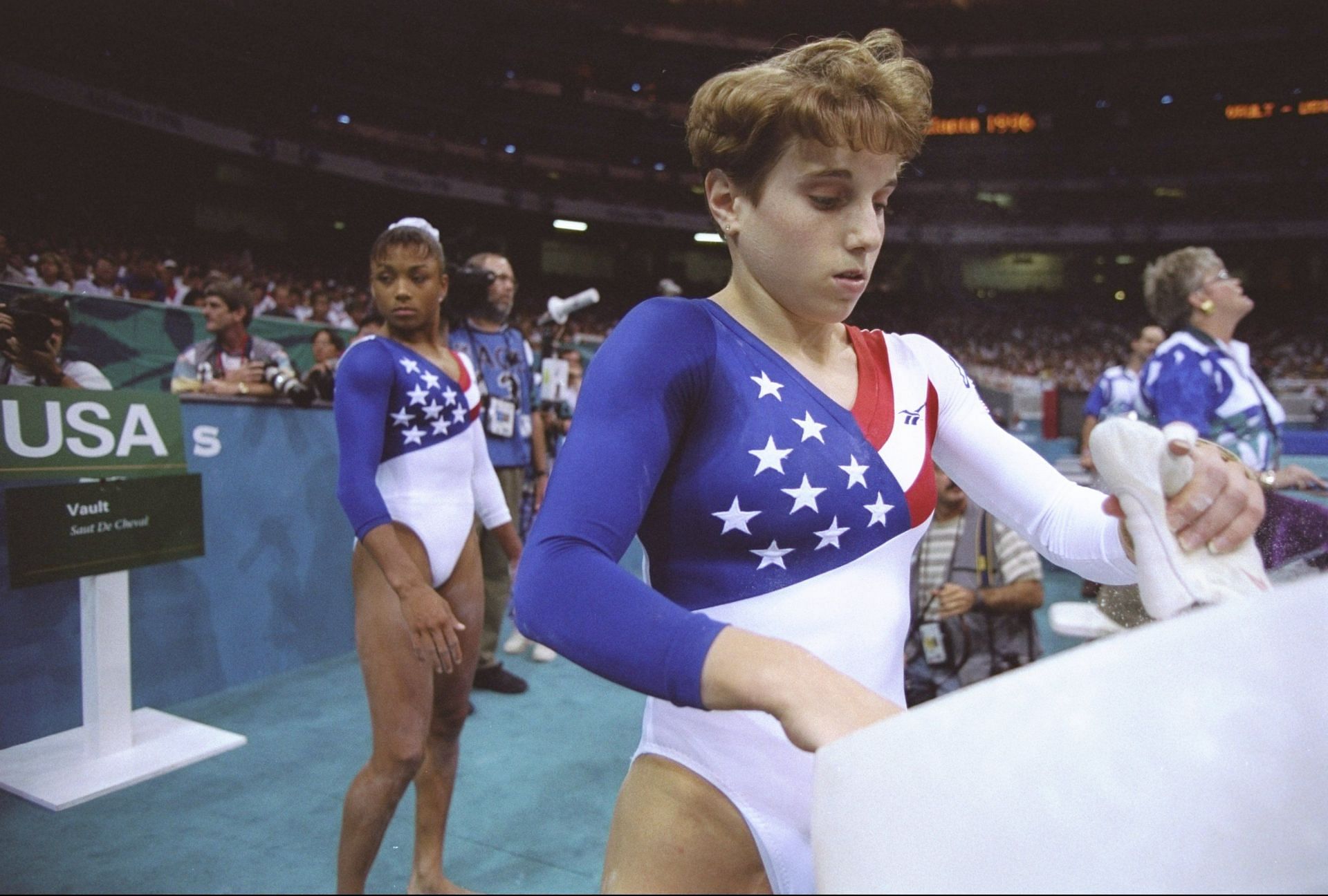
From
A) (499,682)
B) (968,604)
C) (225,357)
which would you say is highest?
(225,357)

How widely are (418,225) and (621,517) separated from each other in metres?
1.50

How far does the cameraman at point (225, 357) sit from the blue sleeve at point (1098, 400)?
4.90m

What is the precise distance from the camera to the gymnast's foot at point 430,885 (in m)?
1.96

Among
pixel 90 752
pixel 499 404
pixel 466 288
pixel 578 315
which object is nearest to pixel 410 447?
pixel 466 288

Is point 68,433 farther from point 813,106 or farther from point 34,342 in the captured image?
point 813,106

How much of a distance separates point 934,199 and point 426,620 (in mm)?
1417

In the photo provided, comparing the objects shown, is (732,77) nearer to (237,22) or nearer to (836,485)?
(836,485)

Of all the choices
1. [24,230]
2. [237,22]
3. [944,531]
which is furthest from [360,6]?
[944,531]

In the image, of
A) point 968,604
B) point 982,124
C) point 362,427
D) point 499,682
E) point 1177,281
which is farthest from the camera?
point 982,124

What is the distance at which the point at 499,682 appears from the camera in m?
3.47

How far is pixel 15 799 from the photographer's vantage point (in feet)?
2.39

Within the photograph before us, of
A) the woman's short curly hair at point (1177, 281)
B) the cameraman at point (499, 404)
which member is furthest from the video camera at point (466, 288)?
the woman's short curly hair at point (1177, 281)

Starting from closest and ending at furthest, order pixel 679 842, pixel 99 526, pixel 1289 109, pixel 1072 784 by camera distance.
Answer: pixel 1072 784 → pixel 679 842 → pixel 99 526 → pixel 1289 109

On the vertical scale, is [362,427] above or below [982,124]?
below
